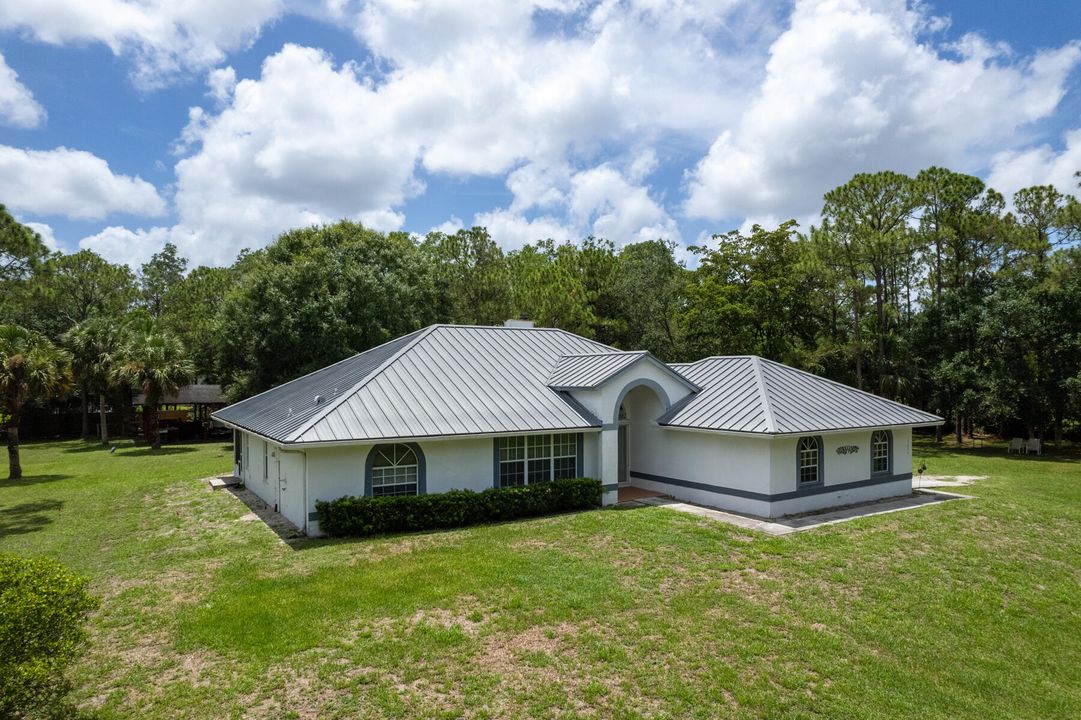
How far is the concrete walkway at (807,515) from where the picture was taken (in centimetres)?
1509

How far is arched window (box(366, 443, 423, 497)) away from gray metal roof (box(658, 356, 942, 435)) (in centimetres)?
736

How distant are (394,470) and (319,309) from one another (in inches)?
768

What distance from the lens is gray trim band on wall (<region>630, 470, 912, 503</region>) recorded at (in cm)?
1608

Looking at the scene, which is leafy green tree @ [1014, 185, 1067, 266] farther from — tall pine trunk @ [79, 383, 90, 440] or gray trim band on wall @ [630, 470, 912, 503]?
tall pine trunk @ [79, 383, 90, 440]

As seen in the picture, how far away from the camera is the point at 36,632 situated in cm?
621

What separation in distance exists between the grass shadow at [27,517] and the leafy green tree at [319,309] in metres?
14.7

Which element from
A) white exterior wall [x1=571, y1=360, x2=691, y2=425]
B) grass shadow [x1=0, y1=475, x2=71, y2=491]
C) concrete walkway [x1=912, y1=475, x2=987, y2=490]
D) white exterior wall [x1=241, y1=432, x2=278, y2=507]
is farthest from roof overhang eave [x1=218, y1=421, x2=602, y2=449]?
concrete walkway [x1=912, y1=475, x2=987, y2=490]

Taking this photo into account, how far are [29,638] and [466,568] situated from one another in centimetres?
669

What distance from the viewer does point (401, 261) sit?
35.9m

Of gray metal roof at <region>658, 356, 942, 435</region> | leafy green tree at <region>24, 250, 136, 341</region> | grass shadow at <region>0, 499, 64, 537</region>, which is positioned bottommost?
grass shadow at <region>0, 499, 64, 537</region>

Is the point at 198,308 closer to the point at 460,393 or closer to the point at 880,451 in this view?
the point at 460,393

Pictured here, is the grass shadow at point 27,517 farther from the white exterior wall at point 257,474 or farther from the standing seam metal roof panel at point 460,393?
the standing seam metal roof panel at point 460,393

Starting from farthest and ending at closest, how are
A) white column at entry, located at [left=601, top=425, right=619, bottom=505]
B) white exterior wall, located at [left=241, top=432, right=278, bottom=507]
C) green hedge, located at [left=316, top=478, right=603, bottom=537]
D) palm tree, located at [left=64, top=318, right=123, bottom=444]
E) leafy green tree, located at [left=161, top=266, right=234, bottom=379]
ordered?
leafy green tree, located at [left=161, top=266, right=234, bottom=379] → palm tree, located at [left=64, top=318, right=123, bottom=444] → white column at entry, located at [left=601, top=425, right=619, bottom=505] → white exterior wall, located at [left=241, top=432, right=278, bottom=507] → green hedge, located at [left=316, top=478, right=603, bottom=537]

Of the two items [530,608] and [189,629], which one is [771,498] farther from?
[189,629]
